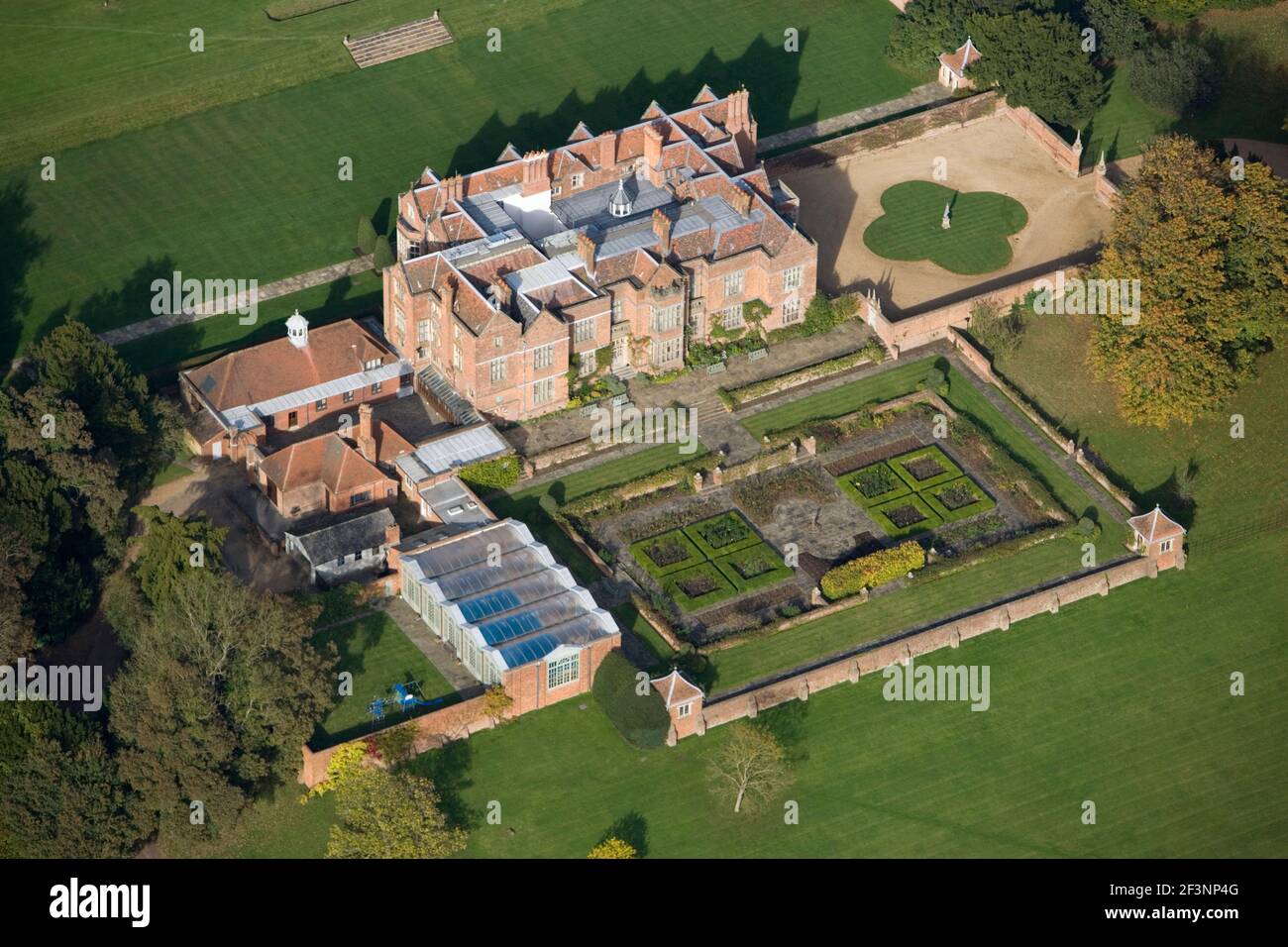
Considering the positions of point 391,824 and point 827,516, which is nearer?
point 391,824

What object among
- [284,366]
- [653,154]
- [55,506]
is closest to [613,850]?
[55,506]

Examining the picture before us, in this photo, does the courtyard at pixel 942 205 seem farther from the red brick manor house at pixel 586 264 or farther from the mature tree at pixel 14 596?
the mature tree at pixel 14 596

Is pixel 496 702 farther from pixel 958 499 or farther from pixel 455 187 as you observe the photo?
pixel 455 187

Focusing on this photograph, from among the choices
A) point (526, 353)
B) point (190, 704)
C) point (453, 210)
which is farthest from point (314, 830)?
point (453, 210)

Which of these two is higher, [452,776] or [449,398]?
[449,398]

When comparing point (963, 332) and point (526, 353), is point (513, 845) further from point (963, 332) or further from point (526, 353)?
point (963, 332)

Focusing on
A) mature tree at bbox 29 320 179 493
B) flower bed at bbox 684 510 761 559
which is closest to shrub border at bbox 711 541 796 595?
flower bed at bbox 684 510 761 559
